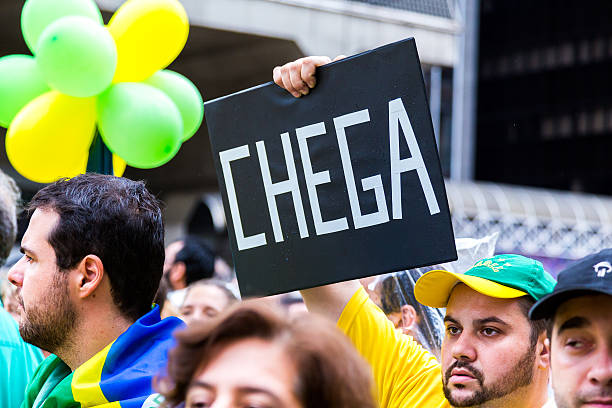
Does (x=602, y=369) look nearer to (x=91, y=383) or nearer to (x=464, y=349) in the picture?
(x=464, y=349)

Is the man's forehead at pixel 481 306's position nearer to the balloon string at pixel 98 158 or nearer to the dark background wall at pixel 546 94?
the balloon string at pixel 98 158

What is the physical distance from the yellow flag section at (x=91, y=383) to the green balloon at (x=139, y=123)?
1.31 m

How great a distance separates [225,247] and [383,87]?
12298 mm

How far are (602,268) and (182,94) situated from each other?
2478 mm

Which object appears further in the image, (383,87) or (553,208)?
A: (553,208)

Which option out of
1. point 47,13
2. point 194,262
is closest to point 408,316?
point 47,13

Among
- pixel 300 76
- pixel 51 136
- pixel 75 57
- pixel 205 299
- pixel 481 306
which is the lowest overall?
pixel 205 299

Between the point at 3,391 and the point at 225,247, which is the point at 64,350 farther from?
the point at 225,247

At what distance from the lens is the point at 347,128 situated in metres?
2.75

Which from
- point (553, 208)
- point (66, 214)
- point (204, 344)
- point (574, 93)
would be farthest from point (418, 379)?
point (574, 93)

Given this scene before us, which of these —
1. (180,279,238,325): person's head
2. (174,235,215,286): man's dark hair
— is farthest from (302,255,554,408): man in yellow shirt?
(174,235,215,286): man's dark hair

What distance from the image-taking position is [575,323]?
2.11 m

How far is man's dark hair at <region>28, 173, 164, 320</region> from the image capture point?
2.75 m

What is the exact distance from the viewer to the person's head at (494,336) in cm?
279
